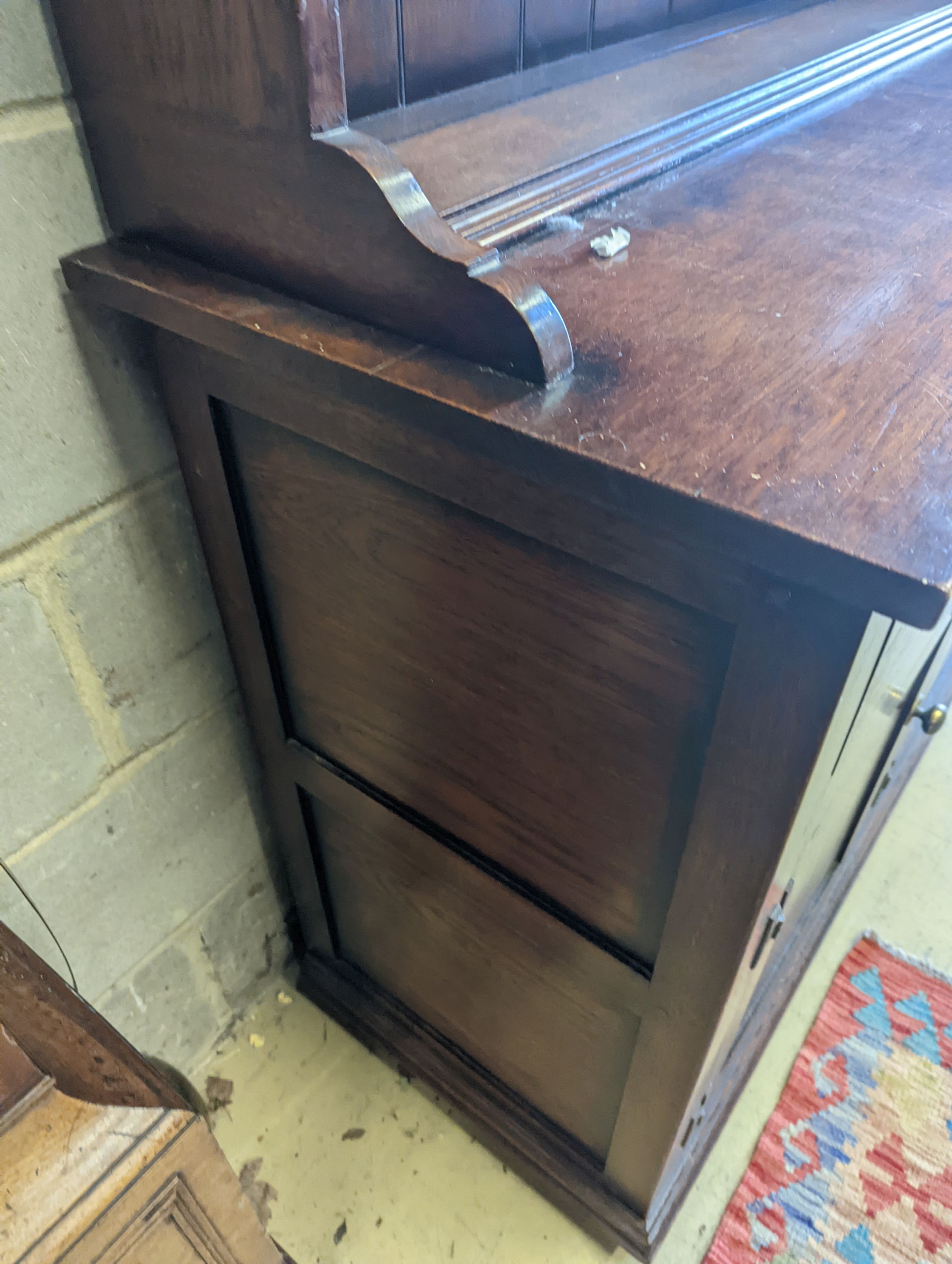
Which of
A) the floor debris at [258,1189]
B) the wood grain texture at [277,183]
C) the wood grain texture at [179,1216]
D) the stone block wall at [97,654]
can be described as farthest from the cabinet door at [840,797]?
the stone block wall at [97,654]

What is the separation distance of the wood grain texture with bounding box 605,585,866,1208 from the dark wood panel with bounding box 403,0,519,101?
1.79ft

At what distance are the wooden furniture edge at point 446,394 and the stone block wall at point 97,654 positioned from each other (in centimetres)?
5

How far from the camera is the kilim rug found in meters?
1.04

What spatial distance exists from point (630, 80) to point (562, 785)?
676 millimetres

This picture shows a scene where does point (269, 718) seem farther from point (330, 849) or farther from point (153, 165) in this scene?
point (153, 165)

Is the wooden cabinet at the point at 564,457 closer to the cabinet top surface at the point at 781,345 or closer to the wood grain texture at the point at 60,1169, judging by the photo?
the cabinet top surface at the point at 781,345

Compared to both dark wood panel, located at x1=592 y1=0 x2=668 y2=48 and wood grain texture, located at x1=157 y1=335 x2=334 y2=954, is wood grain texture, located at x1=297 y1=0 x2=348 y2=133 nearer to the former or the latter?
wood grain texture, located at x1=157 y1=335 x2=334 y2=954

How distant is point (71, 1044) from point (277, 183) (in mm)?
534

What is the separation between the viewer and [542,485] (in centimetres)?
49

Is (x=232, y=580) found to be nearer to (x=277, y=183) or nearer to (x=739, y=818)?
(x=277, y=183)

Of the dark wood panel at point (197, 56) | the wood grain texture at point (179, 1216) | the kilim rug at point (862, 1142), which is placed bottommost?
the kilim rug at point (862, 1142)

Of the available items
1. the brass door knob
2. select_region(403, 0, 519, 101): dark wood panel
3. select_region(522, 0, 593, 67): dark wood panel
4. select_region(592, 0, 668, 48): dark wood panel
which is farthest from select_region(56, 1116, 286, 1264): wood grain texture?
select_region(592, 0, 668, 48): dark wood panel

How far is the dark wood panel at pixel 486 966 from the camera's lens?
2.60 ft

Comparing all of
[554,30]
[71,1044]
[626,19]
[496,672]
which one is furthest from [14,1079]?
[626,19]
